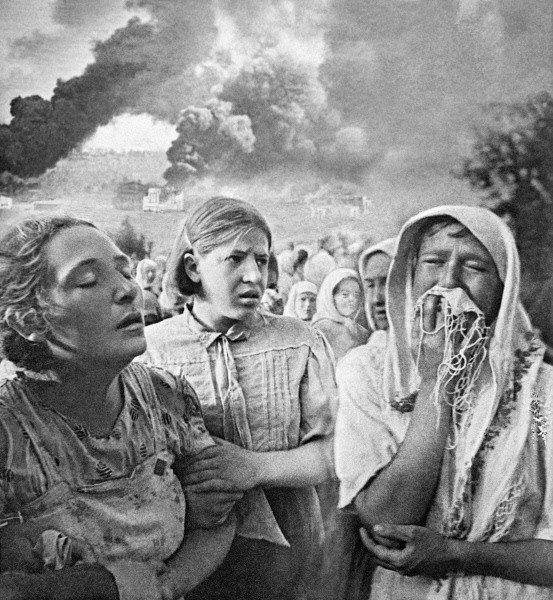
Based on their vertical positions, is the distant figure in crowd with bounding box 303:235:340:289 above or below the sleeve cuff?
above

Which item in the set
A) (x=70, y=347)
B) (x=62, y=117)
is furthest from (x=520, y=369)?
(x=62, y=117)

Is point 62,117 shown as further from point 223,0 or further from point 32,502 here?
point 32,502

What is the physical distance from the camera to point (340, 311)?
2.44 meters

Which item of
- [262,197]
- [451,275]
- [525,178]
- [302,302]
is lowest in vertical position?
[302,302]

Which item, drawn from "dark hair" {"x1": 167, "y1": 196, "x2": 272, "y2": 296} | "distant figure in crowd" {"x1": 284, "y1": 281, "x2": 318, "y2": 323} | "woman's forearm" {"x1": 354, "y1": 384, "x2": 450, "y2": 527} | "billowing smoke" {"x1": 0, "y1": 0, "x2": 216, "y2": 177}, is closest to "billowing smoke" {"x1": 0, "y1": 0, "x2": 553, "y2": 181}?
"billowing smoke" {"x1": 0, "y1": 0, "x2": 216, "y2": 177}

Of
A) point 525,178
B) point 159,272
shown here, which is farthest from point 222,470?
point 525,178

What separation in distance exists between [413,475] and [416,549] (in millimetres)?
211

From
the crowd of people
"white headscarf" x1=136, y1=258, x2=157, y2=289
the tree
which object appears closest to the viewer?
the crowd of people

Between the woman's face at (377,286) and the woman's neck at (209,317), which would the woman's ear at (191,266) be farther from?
the woman's face at (377,286)

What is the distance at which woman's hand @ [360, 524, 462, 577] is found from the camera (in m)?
2.38

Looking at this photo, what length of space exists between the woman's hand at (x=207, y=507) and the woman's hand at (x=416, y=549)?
0.43 meters

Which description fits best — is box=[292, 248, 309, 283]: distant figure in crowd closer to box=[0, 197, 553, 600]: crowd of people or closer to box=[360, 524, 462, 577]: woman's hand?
box=[0, 197, 553, 600]: crowd of people

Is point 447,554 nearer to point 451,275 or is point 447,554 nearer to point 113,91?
point 451,275

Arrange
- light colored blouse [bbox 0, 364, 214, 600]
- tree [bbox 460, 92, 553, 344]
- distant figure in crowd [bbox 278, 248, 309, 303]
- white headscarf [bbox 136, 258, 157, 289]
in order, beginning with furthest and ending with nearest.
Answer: tree [bbox 460, 92, 553, 344]
distant figure in crowd [bbox 278, 248, 309, 303]
white headscarf [bbox 136, 258, 157, 289]
light colored blouse [bbox 0, 364, 214, 600]
